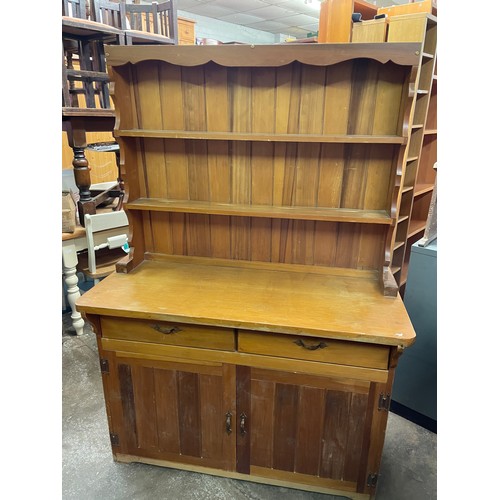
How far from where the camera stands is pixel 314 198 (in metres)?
1.63

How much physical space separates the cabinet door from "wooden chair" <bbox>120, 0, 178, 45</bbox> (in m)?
2.07

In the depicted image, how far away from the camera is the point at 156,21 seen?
2.41m

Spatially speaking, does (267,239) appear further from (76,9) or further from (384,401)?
(76,9)

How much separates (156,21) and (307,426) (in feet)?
8.13

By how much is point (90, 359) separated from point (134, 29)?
2125 millimetres

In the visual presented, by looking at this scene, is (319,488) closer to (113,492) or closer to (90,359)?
(113,492)

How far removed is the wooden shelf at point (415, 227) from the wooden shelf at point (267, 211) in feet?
6.12

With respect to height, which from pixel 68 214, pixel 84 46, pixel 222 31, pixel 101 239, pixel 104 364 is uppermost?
pixel 222 31

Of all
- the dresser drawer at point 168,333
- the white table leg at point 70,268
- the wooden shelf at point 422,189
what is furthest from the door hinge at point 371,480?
the wooden shelf at point 422,189

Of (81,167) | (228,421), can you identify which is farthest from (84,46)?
(228,421)

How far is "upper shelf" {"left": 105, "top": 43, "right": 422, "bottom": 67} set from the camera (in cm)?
130

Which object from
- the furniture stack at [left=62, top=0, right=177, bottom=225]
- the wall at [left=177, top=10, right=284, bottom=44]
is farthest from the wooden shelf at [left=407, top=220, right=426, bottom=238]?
the wall at [left=177, top=10, right=284, bottom=44]

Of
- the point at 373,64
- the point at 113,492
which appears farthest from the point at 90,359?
the point at 373,64

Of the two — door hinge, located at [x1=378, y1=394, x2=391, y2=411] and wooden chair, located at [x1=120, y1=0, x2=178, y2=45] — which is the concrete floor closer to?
door hinge, located at [x1=378, y1=394, x2=391, y2=411]
